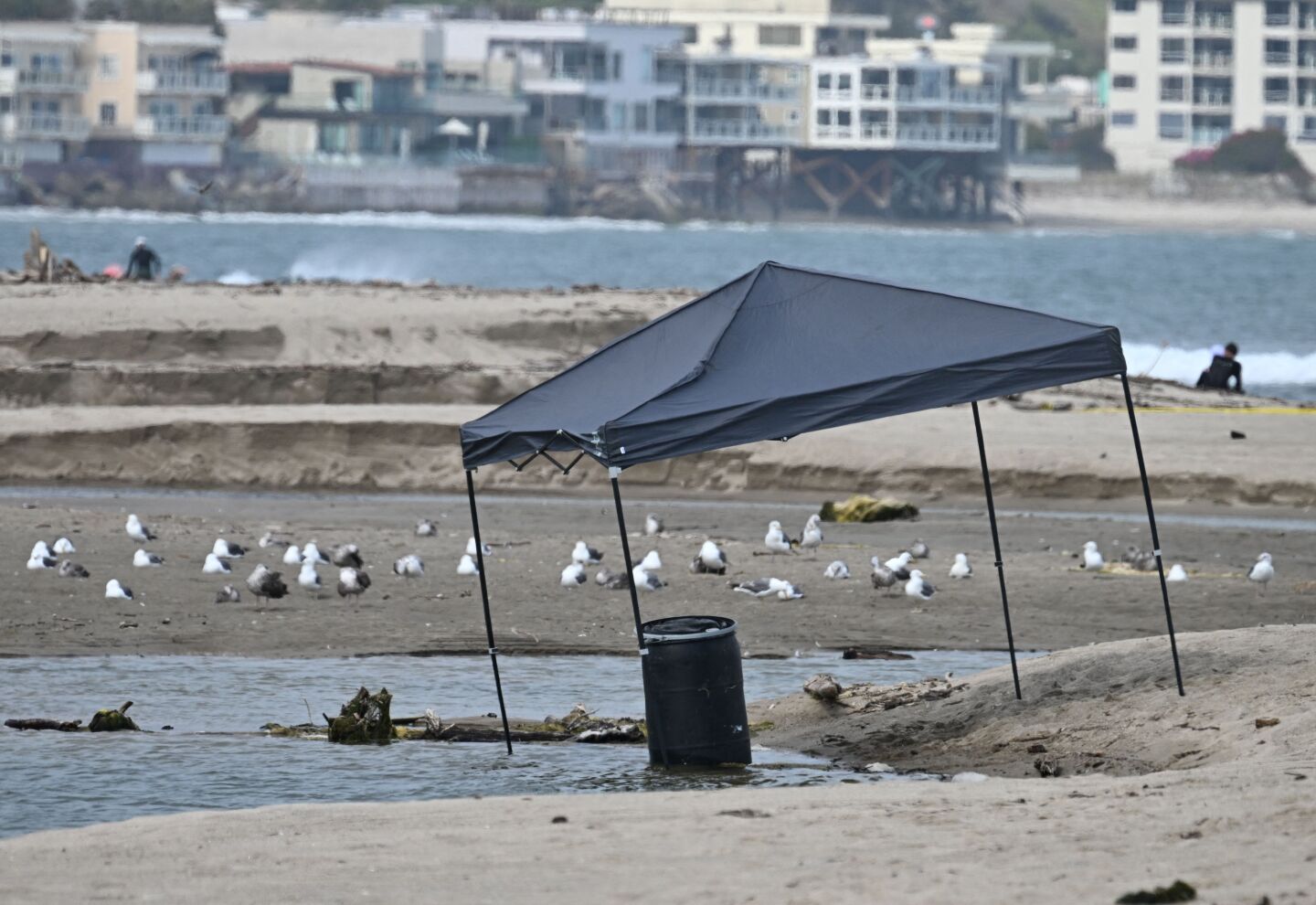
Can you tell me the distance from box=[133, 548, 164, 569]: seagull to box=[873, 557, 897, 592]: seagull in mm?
5672

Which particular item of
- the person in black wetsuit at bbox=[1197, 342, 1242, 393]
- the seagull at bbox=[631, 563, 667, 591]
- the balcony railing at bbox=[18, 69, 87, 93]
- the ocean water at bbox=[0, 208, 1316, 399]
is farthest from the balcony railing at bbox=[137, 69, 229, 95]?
the seagull at bbox=[631, 563, 667, 591]

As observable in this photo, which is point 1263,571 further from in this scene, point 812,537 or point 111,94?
point 111,94

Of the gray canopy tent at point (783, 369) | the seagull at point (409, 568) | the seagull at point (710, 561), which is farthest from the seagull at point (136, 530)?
the gray canopy tent at point (783, 369)

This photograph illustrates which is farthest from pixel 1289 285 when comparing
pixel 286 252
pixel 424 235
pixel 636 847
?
pixel 636 847

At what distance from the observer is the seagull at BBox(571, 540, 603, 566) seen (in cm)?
1719

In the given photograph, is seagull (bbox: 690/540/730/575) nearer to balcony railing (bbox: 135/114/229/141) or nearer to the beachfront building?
the beachfront building

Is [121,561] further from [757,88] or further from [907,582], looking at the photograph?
[757,88]

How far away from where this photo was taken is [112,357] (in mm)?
30875

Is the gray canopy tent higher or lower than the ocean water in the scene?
higher

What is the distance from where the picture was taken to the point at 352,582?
15.7 meters

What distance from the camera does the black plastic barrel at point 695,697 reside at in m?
10.6

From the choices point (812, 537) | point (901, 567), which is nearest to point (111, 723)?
point (901, 567)

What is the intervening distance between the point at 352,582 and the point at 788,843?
8031 millimetres

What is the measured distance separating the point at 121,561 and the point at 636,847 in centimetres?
1014
